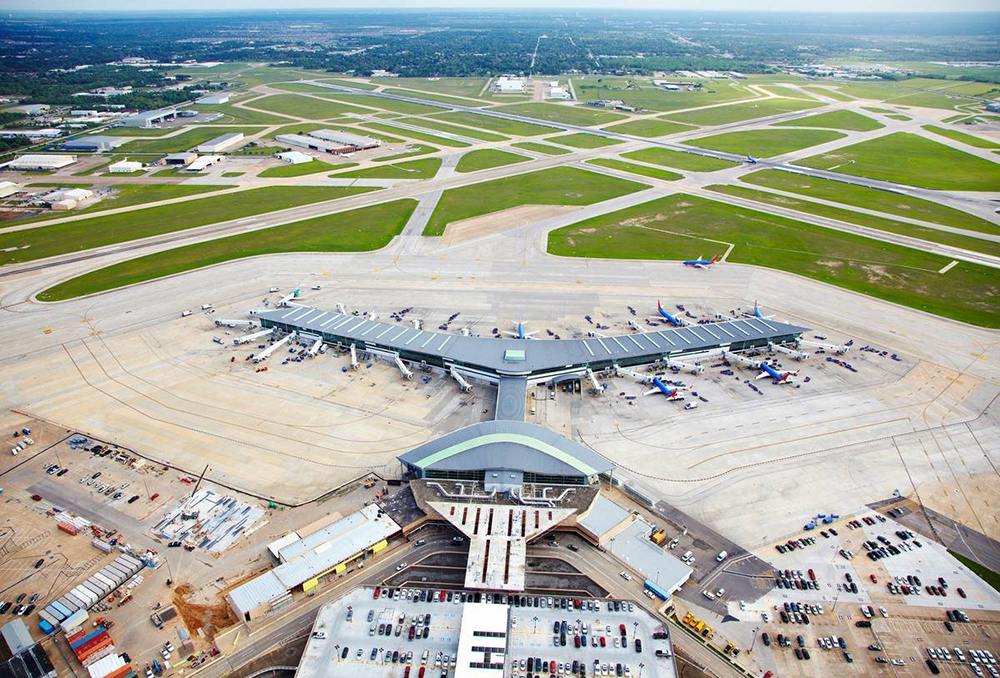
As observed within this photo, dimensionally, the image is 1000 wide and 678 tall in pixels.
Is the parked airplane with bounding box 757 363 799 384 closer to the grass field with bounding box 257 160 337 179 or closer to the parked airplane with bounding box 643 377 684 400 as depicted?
the parked airplane with bounding box 643 377 684 400

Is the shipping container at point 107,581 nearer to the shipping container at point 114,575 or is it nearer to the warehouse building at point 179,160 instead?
the shipping container at point 114,575

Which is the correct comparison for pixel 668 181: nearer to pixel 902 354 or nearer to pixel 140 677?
pixel 902 354

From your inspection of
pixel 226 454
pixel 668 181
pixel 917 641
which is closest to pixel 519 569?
pixel 917 641

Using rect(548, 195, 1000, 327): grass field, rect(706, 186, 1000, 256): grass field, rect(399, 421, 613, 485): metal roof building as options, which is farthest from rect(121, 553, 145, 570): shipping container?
rect(706, 186, 1000, 256): grass field

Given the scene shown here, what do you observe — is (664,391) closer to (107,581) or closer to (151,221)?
(107,581)

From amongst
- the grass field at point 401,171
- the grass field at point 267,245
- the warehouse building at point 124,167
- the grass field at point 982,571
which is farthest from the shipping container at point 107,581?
the warehouse building at point 124,167
